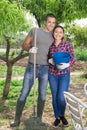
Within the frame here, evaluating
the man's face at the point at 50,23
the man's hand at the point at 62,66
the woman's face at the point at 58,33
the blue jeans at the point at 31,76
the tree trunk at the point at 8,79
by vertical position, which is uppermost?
the man's face at the point at 50,23

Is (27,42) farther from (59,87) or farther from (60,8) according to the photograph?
(60,8)

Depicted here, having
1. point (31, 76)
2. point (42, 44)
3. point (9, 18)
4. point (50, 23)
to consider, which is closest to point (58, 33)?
point (50, 23)

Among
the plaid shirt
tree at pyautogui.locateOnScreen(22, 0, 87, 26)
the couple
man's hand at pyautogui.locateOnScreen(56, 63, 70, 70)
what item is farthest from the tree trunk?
man's hand at pyautogui.locateOnScreen(56, 63, 70, 70)

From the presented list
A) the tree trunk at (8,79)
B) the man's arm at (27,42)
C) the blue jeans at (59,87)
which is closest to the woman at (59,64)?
the blue jeans at (59,87)

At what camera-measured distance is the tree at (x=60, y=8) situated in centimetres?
786

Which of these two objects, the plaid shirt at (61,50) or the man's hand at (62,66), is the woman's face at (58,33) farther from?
the man's hand at (62,66)

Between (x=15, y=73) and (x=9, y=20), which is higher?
(x=9, y=20)

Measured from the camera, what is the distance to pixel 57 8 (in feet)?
26.8

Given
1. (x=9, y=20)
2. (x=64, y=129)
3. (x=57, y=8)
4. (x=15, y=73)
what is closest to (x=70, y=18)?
(x=57, y=8)

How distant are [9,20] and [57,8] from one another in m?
1.89

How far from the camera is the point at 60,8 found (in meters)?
8.23

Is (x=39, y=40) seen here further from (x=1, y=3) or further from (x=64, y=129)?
(x=64, y=129)

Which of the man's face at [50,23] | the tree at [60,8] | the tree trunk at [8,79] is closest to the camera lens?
the man's face at [50,23]

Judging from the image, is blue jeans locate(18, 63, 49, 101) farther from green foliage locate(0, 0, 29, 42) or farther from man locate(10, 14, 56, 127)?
green foliage locate(0, 0, 29, 42)
